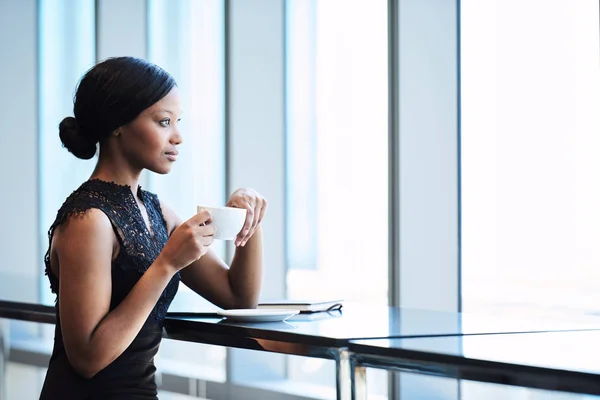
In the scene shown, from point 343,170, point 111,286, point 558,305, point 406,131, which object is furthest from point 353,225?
point 111,286

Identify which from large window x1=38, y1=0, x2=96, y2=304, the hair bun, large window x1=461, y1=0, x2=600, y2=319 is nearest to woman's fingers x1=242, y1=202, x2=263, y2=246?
the hair bun

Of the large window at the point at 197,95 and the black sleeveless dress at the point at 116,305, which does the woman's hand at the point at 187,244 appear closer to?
the black sleeveless dress at the point at 116,305

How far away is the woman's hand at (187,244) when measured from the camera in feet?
5.56

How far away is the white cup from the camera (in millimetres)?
1766

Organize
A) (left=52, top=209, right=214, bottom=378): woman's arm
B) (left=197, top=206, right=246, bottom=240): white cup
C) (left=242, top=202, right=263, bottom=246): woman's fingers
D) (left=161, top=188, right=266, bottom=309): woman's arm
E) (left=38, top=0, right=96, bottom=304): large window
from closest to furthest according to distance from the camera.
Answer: (left=52, top=209, right=214, bottom=378): woman's arm → (left=197, top=206, right=246, bottom=240): white cup → (left=242, top=202, right=263, bottom=246): woman's fingers → (left=161, top=188, right=266, bottom=309): woman's arm → (left=38, top=0, right=96, bottom=304): large window

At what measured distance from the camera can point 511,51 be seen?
11.8 feet

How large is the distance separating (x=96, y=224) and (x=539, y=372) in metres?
0.96

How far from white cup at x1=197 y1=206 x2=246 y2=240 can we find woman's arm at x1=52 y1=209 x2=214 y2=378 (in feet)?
0.13

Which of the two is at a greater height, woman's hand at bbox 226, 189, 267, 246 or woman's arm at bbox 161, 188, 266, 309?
woman's hand at bbox 226, 189, 267, 246

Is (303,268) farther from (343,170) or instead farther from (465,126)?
(465,126)

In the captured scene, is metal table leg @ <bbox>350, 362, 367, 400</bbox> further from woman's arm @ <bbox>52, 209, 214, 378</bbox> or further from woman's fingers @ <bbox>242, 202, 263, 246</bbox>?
woman's fingers @ <bbox>242, 202, 263, 246</bbox>

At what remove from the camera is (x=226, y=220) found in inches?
70.4

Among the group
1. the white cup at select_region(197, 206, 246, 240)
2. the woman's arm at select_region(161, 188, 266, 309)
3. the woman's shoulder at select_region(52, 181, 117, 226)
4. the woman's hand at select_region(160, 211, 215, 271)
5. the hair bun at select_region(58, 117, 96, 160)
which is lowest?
the woman's arm at select_region(161, 188, 266, 309)

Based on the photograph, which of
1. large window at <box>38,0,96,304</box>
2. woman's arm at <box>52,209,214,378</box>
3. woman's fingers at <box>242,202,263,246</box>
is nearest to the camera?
woman's arm at <box>52,209,214,378</box>
